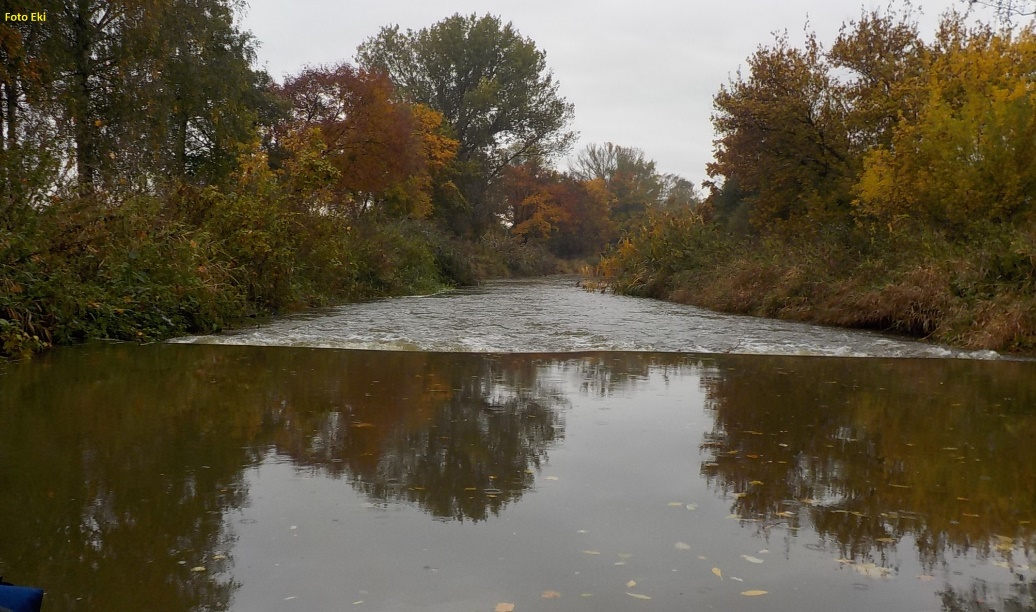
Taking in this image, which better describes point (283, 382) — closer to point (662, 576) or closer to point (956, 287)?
point (662, 576)

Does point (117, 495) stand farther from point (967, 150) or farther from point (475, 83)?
point (475, 83)

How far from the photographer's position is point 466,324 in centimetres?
1352

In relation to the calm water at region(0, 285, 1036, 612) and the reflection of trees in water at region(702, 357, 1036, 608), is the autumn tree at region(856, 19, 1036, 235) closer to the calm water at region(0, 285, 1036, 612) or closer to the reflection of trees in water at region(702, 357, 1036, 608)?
the reflection of trees in water at region(702, 357, 1036, 608)

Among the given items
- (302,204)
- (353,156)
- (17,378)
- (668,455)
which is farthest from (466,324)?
(353,156)

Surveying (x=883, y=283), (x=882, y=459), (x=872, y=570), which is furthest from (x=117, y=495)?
(x=883, y=283)

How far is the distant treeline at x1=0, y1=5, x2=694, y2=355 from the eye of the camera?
9398 mm

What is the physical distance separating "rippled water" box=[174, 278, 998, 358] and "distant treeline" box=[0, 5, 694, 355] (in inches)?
44.6

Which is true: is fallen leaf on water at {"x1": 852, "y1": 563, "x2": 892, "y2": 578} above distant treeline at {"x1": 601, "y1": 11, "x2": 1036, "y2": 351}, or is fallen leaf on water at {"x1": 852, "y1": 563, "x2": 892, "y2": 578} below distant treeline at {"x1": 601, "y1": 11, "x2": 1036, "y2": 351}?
below

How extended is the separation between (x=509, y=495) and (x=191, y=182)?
611 inches

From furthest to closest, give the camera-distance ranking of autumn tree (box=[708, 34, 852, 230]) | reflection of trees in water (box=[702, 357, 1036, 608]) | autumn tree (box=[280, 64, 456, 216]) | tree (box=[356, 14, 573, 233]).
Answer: tree (box=[356, 14, 573, 233]), autumn tree (box=[280, 64, 456, 216]), autumn tree (box=[708, 34, 852, 230]), reflection of trees in water (box=[702, 357, 1036, 608])

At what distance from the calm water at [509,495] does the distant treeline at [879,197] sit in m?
5.84

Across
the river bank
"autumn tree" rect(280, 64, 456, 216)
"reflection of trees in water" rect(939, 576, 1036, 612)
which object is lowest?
"reflection of trees in water" rect(939, 576, 1036, 612)

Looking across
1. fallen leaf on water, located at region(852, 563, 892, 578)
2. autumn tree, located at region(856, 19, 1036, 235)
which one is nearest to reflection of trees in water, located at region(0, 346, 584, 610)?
fallen leaf on water, located at region(852, 563, 892, 578)

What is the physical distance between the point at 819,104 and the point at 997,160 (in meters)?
8.20
